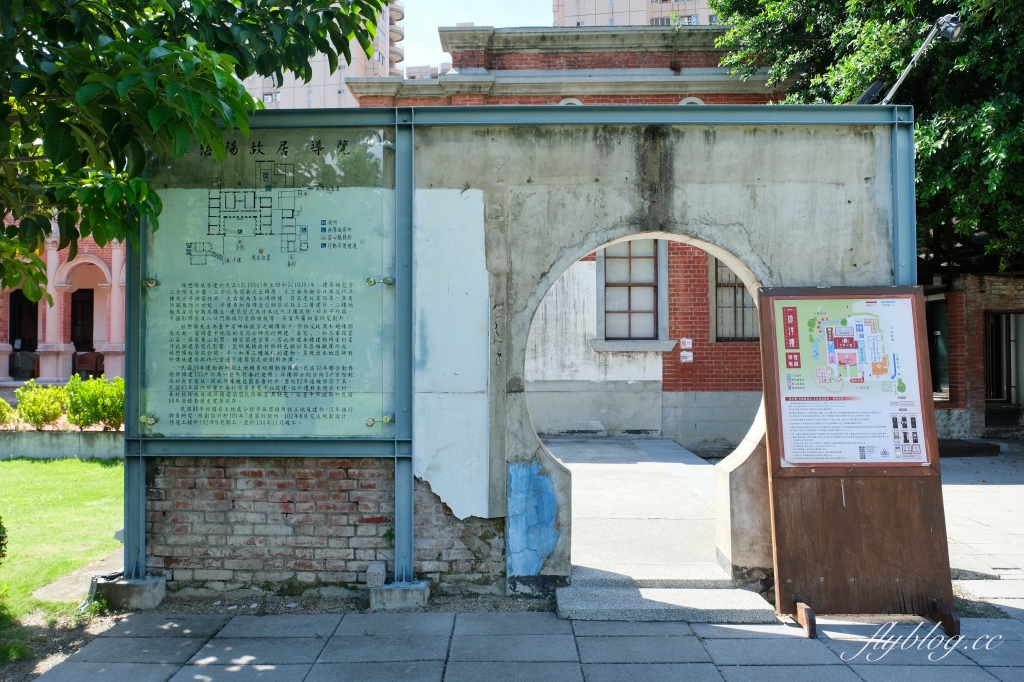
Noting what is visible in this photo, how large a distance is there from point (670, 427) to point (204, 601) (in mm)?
10131

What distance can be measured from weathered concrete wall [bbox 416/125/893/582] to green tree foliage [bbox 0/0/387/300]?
4.63 ft

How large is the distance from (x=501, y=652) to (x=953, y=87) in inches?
409

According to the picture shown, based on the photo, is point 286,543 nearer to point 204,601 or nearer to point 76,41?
point 204,601

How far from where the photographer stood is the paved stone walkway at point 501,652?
13.2 feet

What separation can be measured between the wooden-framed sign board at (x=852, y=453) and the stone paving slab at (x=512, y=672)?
1.77 m

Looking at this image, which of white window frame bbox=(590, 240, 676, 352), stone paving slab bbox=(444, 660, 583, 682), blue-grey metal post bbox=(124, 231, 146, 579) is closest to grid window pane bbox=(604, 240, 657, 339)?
white window frame bbox=(590, 240, 676, 352)

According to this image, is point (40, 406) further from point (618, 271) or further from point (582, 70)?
point (582, 70)

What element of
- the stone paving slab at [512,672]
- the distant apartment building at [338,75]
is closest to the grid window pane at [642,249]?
the stone paving slab at [512,672]

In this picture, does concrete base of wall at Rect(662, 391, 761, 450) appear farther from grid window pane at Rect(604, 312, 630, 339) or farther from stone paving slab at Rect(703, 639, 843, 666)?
stone paving slab at Rect(703, 639, 843, 666)

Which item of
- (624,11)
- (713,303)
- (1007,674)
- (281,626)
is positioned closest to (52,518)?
(281,626)

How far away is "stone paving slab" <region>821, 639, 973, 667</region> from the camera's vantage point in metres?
4.18

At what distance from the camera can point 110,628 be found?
4723mm

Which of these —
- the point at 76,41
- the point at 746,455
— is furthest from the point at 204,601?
the point at 746,455

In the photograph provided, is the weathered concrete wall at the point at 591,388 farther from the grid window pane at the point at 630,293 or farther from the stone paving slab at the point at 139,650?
the stone paving slab at the point at 139,650
